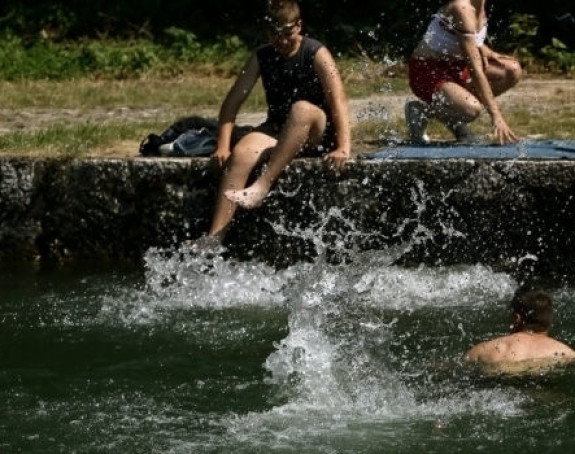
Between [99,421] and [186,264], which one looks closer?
[99,421]

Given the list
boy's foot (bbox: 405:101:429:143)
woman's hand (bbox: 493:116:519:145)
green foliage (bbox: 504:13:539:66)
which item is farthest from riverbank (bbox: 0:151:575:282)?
green foliage (bbox: 504:13:539:66)

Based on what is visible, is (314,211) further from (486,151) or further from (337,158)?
(486,151)

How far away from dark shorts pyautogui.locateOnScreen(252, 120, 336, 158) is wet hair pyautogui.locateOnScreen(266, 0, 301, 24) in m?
0.62

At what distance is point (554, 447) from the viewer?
607cm

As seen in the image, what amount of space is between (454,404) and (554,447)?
58cm

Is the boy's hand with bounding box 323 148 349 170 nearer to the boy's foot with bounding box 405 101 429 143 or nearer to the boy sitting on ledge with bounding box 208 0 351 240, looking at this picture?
the boy sitting on ledge with bounding box 208 0 351 240

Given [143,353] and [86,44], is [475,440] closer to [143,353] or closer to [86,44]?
[143,353]

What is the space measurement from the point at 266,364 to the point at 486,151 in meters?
2.28

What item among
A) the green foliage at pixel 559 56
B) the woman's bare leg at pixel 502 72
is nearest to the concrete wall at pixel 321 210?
the woman's bare leg at pixel 502 72

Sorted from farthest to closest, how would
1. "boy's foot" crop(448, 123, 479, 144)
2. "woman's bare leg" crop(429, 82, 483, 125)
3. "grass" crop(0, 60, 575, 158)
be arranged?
1. "grass" crop(0, 60, 575, 158)
2. "boy's foot" crop(448, 123, 479, 144)
3. "woman's bare leg" crop(429, 82, 483, 125)

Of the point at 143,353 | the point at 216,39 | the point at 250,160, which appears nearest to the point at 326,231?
the point at 250,160

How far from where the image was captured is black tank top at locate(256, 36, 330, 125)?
8766mm

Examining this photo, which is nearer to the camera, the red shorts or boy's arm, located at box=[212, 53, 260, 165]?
boy's arm, located at box=[212, 53, 260, 165]

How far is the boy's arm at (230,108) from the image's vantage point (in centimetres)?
880
